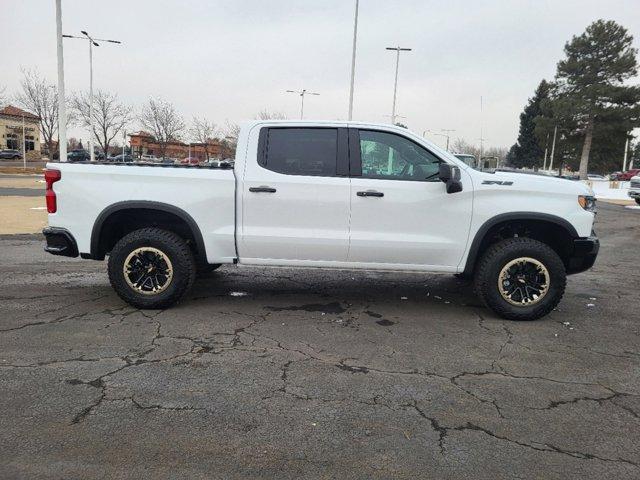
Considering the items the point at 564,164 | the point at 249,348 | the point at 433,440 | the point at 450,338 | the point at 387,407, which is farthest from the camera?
the point at 564,164

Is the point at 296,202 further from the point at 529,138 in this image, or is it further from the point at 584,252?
the point at 529,138

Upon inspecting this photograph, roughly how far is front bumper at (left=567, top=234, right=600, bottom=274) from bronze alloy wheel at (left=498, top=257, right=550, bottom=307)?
0.44m

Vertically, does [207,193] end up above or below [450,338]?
above

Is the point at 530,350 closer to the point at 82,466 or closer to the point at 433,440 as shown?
the point at 433,440

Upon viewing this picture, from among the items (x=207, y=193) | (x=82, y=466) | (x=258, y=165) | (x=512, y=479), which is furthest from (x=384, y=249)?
(x=82, y=466)

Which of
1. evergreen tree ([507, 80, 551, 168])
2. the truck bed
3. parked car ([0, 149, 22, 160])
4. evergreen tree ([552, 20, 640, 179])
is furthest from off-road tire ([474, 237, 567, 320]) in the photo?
evergreen tree ([507, 80, 551, 168])

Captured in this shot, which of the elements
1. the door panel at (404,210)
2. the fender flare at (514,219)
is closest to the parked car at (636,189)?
the fender flare at (514,219)

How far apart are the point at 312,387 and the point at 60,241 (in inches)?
129

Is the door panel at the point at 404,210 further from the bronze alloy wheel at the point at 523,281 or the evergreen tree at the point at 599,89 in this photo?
the evergreen tree at the point at 599,89

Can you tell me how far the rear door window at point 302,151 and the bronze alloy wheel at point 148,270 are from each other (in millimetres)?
1473

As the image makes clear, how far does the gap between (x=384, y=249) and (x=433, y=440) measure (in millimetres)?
2427

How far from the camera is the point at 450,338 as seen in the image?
4.66 m

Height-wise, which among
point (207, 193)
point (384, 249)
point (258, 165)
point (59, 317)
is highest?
point (258, 165)

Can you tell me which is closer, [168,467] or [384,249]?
[168,467]
